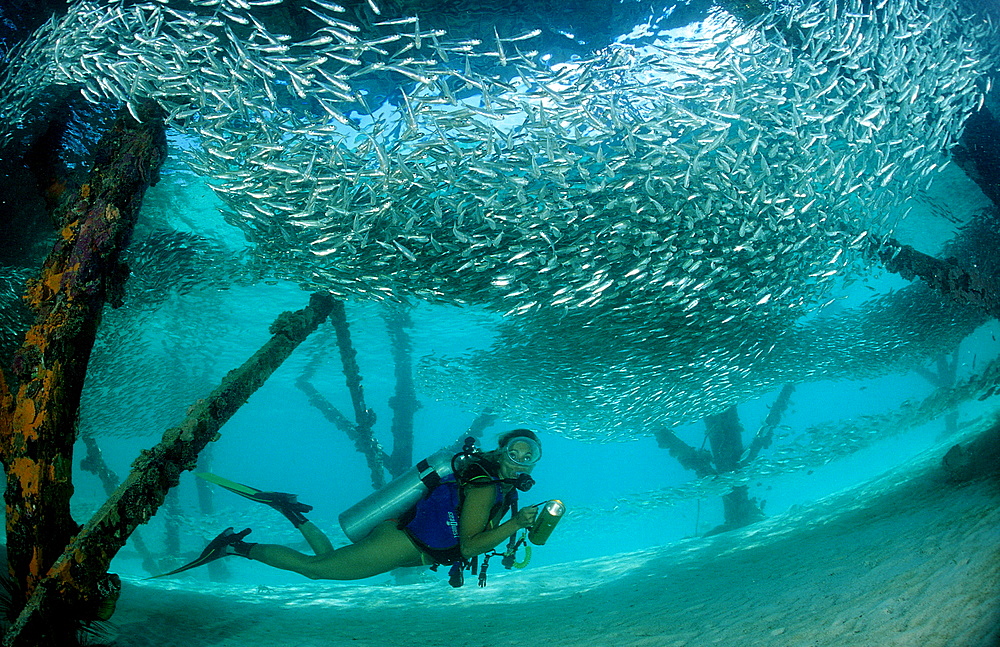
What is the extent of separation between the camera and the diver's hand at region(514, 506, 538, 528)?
4.00 m

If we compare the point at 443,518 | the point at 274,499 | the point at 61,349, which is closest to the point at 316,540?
the point at 274,499

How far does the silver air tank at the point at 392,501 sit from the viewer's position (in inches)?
190

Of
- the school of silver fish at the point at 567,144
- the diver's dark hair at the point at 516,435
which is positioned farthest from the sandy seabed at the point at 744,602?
the school of silver fish at the point at 567,144

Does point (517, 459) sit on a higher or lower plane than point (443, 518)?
higher

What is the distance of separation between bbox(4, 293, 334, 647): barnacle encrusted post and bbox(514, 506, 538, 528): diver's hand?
10.4 ft

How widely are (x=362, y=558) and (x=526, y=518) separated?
1921 millimetres

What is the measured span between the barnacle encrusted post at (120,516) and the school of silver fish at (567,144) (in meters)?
A: 2.32

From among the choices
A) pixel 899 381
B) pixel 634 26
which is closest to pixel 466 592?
pixel 634 26

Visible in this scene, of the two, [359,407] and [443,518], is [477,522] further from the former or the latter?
[359,407]

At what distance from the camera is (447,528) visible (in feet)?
14.9

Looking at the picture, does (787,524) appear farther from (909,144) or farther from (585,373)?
(909,144)

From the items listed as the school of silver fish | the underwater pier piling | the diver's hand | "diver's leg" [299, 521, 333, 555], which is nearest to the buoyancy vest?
the diver's hand

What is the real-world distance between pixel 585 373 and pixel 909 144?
22.4 feet

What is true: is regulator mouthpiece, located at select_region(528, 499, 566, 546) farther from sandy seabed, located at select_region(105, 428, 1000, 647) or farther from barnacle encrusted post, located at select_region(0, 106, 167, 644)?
barnacle encrusted post, located at select_region(0, 106, 167, 644)
